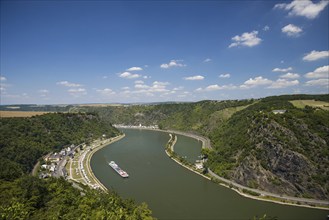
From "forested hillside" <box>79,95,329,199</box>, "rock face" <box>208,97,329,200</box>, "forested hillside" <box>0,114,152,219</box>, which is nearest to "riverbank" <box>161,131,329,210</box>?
"rock face" <box>208,97,329,200</box>

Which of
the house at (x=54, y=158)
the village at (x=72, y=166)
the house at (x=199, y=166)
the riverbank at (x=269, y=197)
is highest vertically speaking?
the house at (x=54, y=158)

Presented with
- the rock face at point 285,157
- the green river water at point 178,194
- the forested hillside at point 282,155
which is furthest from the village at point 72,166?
the forested hillside at point 282,155

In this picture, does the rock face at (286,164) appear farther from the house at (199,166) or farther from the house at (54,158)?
the house at (54,158)

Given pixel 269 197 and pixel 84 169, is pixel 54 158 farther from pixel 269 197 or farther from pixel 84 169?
pixel 269 197

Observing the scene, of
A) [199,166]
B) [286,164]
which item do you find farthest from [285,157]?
[199,166]

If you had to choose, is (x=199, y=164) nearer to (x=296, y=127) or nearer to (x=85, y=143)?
(x=296, y=127)
